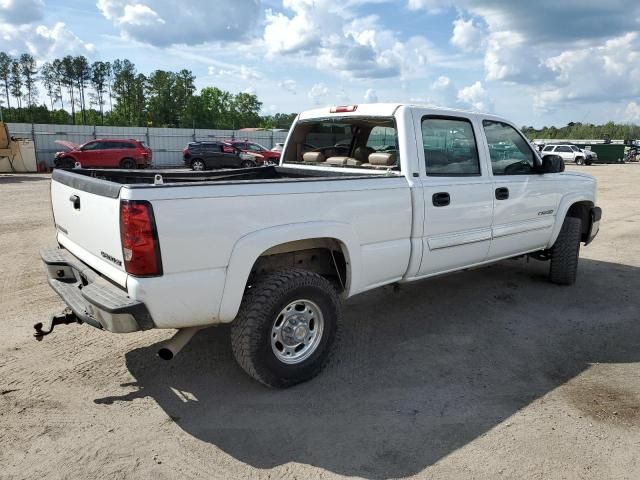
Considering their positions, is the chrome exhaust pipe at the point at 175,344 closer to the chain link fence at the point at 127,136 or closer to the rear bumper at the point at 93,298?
the rear bumper at the point at 93,298

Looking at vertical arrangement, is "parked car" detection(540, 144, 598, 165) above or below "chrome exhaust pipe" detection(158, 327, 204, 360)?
above

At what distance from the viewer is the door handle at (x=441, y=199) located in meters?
4.16

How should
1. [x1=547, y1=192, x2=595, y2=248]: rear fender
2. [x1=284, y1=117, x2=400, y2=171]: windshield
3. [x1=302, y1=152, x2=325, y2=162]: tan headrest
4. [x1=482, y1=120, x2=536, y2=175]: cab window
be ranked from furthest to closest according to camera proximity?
[x1=547, y1=192, x2=595, y2=248]: rear fender < [x1=302, y1=152, x2=325, y2=162]: tan headrest < [x1=482, y1=120, x2=536, y2=175]: cab window < [x1=284, y1=117, x2=400, y2=171]: windshield

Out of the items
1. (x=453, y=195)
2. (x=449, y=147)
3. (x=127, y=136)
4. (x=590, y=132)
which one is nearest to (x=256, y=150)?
(x=127, y=136)

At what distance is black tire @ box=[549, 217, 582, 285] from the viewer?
581 centimetres

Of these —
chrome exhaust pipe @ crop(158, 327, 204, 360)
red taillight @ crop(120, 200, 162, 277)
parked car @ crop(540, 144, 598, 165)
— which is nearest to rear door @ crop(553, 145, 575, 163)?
parked car @ crop(540, 144, 598, 165)

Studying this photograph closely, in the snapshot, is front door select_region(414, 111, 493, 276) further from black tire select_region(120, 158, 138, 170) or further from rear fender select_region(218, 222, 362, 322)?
black tire select_region(120, 158, 138, 170)

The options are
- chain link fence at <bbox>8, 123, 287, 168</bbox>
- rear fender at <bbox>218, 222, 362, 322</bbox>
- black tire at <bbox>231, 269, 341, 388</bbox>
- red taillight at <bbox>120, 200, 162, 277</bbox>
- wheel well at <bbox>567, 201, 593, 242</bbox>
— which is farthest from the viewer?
chain link fence at <bbox>8, 123, 287, 168</bbox>

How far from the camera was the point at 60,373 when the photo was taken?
3723 mm

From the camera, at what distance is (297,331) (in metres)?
3.57

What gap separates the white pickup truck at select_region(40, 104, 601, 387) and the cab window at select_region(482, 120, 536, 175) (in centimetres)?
2

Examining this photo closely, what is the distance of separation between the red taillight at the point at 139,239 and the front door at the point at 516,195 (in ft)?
10.5

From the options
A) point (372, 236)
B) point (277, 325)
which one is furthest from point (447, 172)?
point (277, 325)

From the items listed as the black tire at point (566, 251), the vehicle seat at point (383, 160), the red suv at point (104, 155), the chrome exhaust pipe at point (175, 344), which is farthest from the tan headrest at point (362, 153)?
the red suv at point (104, 155)
